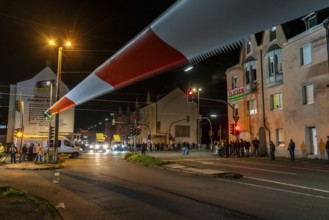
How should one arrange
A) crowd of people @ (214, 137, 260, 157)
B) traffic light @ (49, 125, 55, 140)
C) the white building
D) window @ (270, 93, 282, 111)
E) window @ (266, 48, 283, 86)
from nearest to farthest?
traffic light @ (49, 125, 55, 140) → crowd of people @ (214, 137, 260, 157) → window @ (266, 48, 283, 86) → window @ (270, 93, 282, 111) → the white building

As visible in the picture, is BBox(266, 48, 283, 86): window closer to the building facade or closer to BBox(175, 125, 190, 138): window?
the building facade

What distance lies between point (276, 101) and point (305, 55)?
605 centimetres

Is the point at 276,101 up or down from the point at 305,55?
down

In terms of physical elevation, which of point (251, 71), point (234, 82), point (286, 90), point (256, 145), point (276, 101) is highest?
point (251, 71)

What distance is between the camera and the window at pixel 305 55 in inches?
1107

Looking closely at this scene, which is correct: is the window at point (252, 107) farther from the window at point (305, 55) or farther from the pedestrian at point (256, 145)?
the window at point (305, 55)

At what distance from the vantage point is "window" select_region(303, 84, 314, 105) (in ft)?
92.0

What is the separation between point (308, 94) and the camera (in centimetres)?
2858

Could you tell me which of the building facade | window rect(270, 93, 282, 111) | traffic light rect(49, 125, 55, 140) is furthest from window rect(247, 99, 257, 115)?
the building facade

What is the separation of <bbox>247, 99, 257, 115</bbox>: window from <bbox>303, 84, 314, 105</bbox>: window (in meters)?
7.93

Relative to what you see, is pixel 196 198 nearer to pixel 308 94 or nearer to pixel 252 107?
pixel 308 94

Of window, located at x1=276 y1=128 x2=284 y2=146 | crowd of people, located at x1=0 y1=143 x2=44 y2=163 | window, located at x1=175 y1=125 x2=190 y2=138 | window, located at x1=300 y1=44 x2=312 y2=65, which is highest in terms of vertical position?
window, located at x1=300 y1=44 x2=312 y2=65

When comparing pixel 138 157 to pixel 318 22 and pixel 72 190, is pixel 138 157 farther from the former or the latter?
pixel 318 22

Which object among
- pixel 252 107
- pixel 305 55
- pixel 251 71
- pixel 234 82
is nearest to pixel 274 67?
pixel 251 71
